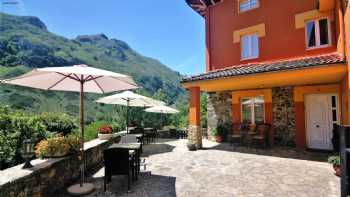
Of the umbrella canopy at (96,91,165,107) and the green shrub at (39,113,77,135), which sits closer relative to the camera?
the green shrub at (39,113,77,135)

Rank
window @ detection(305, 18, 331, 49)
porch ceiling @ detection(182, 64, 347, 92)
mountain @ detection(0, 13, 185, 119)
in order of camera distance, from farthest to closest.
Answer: mountain @ detection(0, 13, 185, 119), window @ detection(305, 18, 331, 49), porch ceiling @ detection(182, 64, 347, 92)

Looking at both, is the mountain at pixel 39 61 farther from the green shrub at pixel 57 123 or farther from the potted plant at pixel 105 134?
the green shrub at pixel 57 123

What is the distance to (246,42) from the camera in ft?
36.9

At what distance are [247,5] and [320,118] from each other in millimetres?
6596

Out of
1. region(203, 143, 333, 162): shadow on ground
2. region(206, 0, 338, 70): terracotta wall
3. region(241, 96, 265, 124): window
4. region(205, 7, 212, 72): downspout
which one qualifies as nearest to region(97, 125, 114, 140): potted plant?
region(203, 143, 333, 162): shadow on ground

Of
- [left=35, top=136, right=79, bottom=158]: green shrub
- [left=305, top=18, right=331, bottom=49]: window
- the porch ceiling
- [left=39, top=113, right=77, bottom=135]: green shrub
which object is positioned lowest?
[left=35, top=136, right=79, bottom=158]: green shrub

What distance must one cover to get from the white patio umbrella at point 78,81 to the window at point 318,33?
7969 millimetres

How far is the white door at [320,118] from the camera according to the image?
9.29 m

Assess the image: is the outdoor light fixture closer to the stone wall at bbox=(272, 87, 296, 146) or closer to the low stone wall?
the low stone wall

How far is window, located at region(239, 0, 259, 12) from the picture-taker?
433 inches

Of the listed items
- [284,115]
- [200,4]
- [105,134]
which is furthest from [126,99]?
[284,115]

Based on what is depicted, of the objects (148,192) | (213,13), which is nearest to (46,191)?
(148,192)

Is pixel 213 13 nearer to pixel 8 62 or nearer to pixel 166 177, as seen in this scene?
pixel 166 177

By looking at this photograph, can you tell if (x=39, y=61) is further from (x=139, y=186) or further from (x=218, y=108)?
(x=139, y=186)
